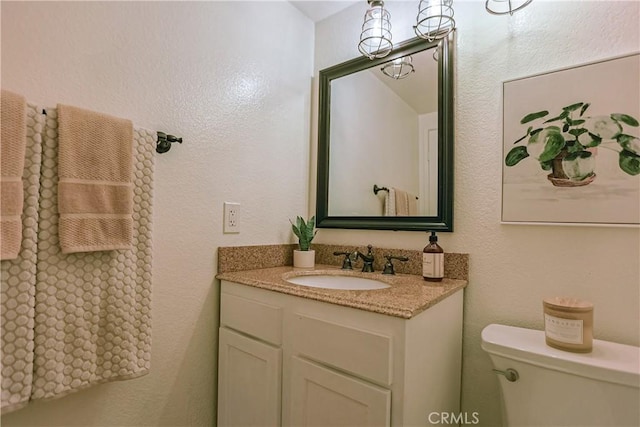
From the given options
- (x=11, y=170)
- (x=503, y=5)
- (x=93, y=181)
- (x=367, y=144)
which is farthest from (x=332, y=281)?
(x=503, y=5)

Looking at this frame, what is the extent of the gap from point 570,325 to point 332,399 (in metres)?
0.69

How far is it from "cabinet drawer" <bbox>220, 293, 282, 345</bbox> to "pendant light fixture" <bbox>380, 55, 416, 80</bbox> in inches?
45.2

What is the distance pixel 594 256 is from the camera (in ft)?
3.33

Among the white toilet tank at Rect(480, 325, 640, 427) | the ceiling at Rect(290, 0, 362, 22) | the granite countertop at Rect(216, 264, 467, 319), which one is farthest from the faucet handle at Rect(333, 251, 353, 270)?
the ceiling at Rect(290, 0, 362, 22)

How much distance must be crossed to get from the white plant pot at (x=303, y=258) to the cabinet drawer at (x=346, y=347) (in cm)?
50

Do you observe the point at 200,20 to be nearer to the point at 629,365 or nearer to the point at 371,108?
the point at 371,108

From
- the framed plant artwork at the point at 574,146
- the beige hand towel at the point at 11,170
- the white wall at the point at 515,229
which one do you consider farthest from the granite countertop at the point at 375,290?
the beige hand towel at the point at 11,170

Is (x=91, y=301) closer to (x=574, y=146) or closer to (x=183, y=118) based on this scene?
(x=183, y=118)

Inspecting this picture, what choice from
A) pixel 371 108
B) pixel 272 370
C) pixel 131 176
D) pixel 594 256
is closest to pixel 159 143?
pixel 131 176

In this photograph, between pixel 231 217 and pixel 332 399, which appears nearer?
pixel 332 399

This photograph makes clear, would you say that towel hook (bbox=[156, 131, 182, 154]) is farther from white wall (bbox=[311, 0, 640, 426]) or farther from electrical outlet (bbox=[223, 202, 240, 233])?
white wall (bbox=[311, 0, 640, 426])

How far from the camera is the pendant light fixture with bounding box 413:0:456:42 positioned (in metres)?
1.23

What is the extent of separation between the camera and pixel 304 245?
1.55m

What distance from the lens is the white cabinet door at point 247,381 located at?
1.07 m
